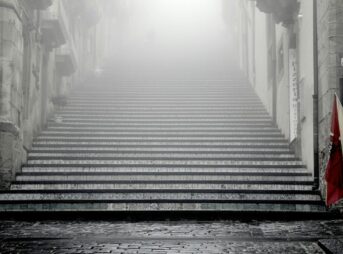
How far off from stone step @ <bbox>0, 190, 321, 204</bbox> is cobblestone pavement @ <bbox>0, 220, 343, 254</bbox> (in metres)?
1.26

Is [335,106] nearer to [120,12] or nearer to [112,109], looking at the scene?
[112,109]

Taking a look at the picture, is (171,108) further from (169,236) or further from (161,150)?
(169,236)

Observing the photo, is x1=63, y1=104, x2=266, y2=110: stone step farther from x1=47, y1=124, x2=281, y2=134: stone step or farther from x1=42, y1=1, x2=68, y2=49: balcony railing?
x1=42, y1=1, x2=68, y2=49: balcony railing

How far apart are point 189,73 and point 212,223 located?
16619mm

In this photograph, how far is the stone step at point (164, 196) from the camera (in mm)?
11789

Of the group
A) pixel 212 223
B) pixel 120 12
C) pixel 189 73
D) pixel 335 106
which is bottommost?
pixel 212 223

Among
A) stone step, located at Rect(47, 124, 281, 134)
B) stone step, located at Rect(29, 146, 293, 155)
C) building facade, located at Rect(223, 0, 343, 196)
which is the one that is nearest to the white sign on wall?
building facade, located at Rect(223, 0, 343, 196)

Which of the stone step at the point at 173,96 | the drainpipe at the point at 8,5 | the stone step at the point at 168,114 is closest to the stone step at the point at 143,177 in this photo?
the drainpipe at the point at 8,5

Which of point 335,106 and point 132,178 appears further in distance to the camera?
point 132,178

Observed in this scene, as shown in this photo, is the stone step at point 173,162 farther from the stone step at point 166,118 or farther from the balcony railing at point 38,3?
the balcony railing at point 38,3

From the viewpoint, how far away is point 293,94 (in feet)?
51.7

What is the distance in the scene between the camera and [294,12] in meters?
15.4

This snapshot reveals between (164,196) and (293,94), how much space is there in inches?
219

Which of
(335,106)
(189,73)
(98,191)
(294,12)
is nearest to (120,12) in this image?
(189,73)
